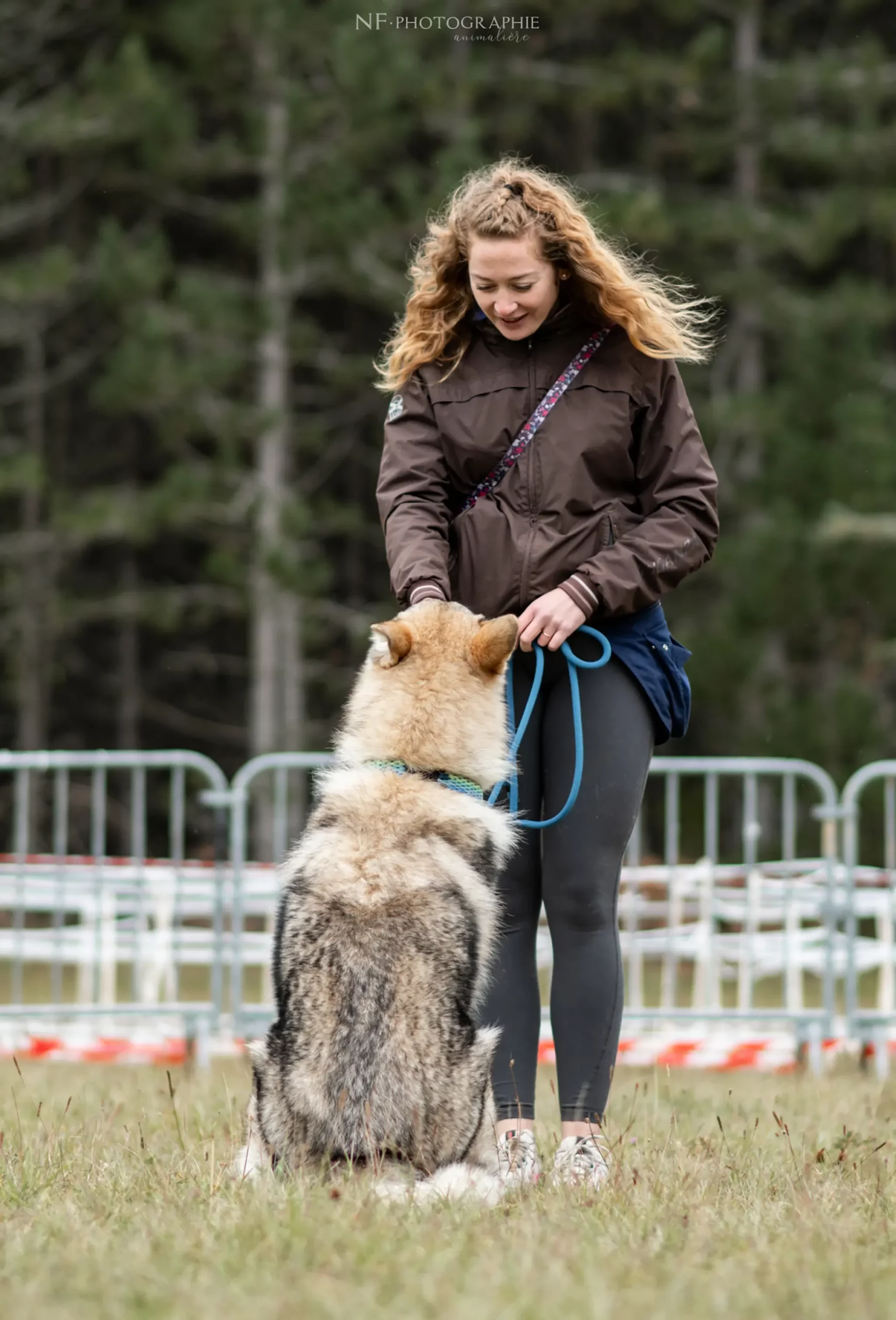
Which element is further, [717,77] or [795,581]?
[717,77]

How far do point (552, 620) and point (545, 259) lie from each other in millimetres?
890

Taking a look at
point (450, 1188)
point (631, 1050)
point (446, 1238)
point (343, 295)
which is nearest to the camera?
point (446, 1238)

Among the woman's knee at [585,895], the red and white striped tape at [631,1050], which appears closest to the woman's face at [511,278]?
the woman's knee at [585,895]

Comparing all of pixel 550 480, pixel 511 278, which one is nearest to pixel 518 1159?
pixel 550 480

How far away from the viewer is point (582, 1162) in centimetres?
402

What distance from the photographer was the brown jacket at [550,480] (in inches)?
168

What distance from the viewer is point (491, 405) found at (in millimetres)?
4340

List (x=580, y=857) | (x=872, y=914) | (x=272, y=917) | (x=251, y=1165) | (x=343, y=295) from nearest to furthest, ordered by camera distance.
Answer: (x=251, y=1165)
(x=580, y=857)
(x=272, y=917)
(x=872, y=914)
(x=343, y=295)

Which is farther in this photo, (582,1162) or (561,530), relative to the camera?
(561,530)

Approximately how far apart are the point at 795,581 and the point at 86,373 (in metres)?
10.00

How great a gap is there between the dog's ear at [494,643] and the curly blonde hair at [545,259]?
846mm

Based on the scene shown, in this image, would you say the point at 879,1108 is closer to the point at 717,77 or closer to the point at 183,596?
the point at 183,596

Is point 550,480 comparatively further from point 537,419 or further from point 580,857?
point 580,857

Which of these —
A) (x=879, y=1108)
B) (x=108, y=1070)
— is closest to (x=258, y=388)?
(x=108, y=1070)
